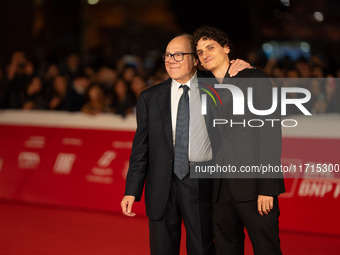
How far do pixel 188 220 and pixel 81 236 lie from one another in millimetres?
2833

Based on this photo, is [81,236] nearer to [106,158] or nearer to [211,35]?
[106,158]

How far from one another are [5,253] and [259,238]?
301 cm

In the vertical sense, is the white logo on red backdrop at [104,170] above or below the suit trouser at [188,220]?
below

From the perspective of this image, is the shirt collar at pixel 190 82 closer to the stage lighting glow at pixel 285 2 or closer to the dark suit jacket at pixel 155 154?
the dark suit jacket at pixel 155 154

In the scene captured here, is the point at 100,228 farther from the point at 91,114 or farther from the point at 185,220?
the point at 185,220

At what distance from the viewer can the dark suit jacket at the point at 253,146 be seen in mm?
3340

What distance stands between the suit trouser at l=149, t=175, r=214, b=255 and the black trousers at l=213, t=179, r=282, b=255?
0.25 ft

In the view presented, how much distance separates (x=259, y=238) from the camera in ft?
11.3

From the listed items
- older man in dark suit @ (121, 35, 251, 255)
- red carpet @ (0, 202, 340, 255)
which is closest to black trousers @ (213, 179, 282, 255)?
older man in dark suit @ (121, 35, 251, 255)

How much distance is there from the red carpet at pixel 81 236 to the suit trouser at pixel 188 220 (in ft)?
6.27

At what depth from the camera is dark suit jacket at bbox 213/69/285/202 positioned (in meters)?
3.34

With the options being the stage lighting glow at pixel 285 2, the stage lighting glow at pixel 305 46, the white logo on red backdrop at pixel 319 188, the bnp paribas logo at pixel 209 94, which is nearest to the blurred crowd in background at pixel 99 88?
the white logo on red backdrop at pixel 319 188

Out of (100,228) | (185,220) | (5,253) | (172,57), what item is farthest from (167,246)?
(100,228)

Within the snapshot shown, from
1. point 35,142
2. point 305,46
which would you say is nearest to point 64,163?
point 35,142
